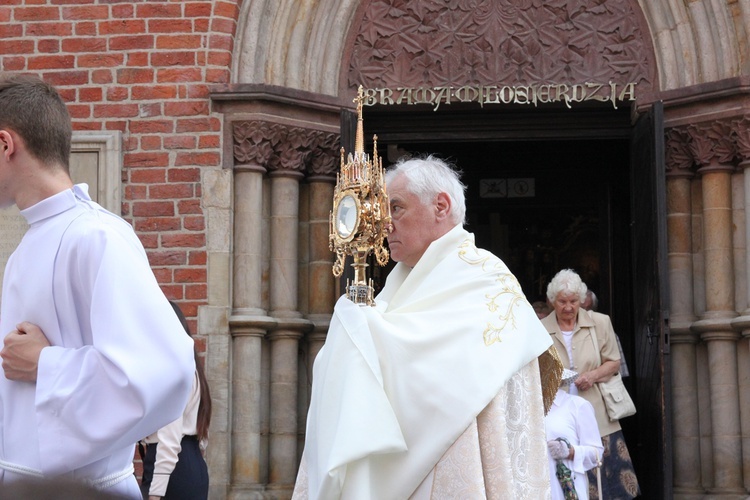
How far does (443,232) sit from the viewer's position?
14.3 ft

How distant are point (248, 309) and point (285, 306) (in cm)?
30

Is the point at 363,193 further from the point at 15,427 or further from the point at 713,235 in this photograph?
the point at 713,235

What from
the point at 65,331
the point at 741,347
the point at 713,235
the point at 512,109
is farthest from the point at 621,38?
the point at 65,331

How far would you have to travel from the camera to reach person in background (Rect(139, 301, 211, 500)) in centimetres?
592

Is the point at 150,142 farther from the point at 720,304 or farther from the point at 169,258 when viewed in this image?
the point at 720,304

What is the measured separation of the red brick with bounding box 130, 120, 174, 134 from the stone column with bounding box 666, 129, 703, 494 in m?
3.31

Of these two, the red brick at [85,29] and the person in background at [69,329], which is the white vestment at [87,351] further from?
the red brick at [85,29]

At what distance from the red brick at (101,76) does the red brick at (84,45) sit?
0.49 ft

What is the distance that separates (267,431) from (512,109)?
2826 millimetres

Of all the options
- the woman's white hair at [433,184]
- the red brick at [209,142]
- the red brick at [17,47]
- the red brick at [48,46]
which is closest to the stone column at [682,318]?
the red brick at [209,142]

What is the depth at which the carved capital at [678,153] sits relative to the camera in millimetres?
8789

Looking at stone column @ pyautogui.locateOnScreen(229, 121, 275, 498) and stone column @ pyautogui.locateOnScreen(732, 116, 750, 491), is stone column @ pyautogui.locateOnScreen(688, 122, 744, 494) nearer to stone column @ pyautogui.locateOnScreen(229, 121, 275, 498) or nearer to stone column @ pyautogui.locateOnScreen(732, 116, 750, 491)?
stone column @ pyautogui.locateOnScreen(732, 116, 750, 491)

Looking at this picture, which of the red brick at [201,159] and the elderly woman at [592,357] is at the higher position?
the red brick at [201,159]

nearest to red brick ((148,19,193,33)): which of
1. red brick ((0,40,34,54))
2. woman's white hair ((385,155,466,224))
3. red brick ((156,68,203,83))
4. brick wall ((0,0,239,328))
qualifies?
brick wall ((0,0,239,328))
